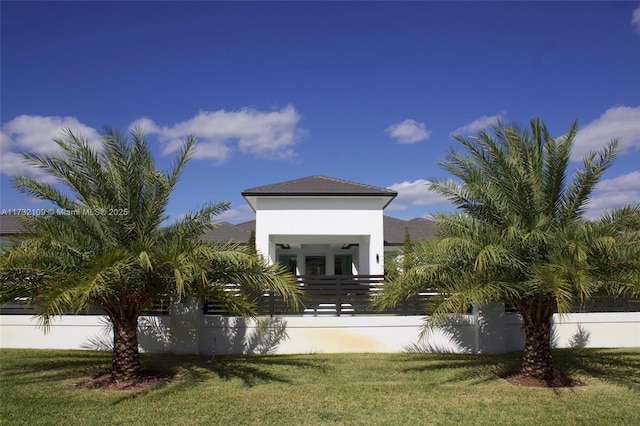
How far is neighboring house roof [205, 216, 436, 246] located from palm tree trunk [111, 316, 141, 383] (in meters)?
17.3

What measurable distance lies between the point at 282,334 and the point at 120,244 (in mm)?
5264

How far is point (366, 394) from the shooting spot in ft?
27.6

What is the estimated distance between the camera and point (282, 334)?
41.7 feet

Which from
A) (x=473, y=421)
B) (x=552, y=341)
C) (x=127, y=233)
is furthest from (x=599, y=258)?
(x=127, y=233)

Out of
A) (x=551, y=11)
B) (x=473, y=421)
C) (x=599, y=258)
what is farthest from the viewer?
(x=551, y=11)

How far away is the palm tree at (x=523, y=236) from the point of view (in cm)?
832

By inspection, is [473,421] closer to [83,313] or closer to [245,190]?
[83,313]

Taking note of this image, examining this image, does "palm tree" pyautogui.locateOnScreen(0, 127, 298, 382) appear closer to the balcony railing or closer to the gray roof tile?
the balcony railing

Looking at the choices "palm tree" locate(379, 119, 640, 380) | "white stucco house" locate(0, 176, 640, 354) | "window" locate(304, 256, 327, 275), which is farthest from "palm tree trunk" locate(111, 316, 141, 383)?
"window" locate(304, 256, 327, 275)

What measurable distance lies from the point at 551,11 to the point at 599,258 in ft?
22.9

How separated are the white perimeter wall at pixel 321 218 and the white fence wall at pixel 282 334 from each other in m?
6.08

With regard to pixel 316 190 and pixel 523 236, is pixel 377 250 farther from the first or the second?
pixel 523 236

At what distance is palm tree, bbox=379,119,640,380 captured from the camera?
8.32 meters

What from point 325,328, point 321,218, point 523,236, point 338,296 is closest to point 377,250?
point 321,218
